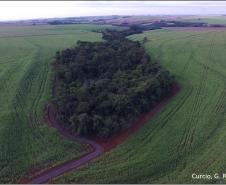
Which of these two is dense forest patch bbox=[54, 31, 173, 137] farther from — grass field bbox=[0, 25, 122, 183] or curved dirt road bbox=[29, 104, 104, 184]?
grass field bbox=[0, 25, 122, 183]

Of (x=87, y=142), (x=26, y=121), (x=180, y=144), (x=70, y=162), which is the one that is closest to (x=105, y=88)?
(x=87, y=142)

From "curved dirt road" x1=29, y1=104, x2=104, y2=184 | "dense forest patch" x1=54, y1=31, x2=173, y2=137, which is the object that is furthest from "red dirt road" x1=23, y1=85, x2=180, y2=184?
"dense forest patch" x1=54, y1=31, x2=173, y2=137

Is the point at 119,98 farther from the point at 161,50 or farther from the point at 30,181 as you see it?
the point at 161,50

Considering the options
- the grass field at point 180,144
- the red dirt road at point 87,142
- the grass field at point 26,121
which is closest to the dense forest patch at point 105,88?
the red dirt road at point 87,142

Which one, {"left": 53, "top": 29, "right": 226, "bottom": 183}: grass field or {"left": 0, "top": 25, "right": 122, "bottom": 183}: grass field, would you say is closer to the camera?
{"left": 53, "top": 29, "right": 226, "bottom": 183}: grass field

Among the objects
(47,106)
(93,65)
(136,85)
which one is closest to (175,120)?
(136,85)

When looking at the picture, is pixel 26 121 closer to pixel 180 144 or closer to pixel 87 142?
pixel 87 142
